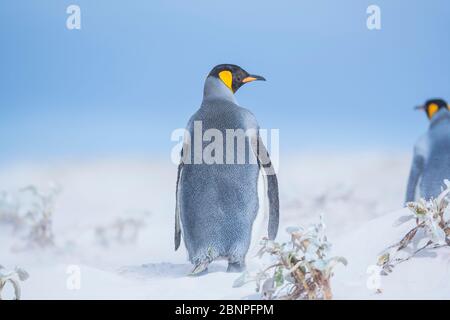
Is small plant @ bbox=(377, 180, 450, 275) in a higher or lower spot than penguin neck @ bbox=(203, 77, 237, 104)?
lower

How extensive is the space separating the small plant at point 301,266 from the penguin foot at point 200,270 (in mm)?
237

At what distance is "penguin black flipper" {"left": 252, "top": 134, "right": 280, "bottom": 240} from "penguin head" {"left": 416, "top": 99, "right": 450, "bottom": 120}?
2.17 ft

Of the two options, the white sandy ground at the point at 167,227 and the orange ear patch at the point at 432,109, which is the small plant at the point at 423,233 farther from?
the orange ear patch at the point at 432,109

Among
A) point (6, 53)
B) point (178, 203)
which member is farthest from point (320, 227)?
point (6, 53)

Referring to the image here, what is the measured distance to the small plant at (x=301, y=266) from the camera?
1.50 meters

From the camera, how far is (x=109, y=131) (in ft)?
6.63

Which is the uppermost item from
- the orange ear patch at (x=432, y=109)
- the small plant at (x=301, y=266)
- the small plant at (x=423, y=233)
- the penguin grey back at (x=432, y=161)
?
the orange ear patch at (x=432, y=109)

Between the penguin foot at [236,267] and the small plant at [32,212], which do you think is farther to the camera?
the small plant at [32,212]

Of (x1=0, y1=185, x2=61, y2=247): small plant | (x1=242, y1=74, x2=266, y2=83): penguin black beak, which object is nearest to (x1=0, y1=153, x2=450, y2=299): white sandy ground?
(x1=0, y1=185, x2=61, y2=247): small plant

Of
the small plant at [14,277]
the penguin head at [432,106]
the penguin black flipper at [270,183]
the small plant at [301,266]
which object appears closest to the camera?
the small plant at [301,266]

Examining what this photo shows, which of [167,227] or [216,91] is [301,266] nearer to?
[167,227]

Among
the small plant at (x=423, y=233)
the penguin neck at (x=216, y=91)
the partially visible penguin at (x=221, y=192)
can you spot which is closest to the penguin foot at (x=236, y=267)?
the partially visible penguin at (x=221, y=192)

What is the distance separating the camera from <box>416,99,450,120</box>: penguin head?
84.5 inches

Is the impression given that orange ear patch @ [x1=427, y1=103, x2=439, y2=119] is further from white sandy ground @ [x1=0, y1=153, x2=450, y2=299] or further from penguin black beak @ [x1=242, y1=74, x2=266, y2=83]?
penguin black beak @ [x1=242, y1=74, x2=266, y2=83]
